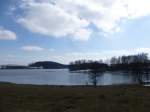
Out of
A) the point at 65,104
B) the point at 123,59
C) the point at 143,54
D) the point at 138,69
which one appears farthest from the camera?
the point at 123,59

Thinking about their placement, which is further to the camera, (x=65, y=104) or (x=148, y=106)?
(x=65, y=104)

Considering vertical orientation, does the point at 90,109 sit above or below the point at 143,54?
below

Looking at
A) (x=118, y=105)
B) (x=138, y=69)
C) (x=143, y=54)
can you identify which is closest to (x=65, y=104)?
(x=118, y=105)

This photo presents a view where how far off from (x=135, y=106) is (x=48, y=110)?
4952 millimetres

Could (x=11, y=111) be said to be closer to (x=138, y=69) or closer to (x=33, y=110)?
(x=33, y=110)

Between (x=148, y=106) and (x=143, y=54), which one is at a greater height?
(x=143, y=54)

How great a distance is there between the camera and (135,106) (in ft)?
53.5

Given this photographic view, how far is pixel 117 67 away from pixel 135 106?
538 ft

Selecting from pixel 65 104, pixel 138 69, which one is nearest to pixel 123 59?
pixel 138 69

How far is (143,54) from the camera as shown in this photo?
17262 cm

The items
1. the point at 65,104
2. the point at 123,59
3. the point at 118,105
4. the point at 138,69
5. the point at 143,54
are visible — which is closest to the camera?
the point at 118,105

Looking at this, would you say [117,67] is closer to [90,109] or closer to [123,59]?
[123,59]

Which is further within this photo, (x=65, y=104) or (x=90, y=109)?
(x=65, y=104)

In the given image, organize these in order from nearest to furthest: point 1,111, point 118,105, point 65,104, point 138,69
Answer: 1. point 1,111
2. point 118,105
3. point 65,104
4. point 138,69
